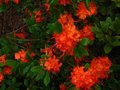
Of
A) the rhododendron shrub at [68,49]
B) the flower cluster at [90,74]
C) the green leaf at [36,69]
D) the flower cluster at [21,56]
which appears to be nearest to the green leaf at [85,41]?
the rhododendron shrub at [68,49]

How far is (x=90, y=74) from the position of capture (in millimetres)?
2025

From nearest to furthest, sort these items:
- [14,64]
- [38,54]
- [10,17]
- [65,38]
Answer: [65,38], [14,64], [38,54], [10,17]

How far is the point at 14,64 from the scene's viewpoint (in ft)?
7.70

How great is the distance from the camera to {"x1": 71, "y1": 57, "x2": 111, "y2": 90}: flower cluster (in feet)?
6.53

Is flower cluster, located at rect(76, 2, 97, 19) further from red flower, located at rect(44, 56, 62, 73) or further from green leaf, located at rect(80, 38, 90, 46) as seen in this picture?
Answer: red flower, located at rect(44, 56, 62, 73)

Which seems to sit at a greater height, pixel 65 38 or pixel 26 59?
pixel 65 38

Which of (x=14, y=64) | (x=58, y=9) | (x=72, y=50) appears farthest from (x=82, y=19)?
(x=14, y=64)

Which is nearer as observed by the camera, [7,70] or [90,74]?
[90,74]

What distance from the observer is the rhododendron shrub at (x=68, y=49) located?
2.03 metres

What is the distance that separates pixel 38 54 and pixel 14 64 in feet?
1.02

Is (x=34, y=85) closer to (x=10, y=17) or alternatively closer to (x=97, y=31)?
(x=97, y=31)

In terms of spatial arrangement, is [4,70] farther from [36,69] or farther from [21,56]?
[36,69]

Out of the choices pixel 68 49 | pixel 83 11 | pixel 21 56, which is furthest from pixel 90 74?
pixel 21 56

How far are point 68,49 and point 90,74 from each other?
0.67ft
